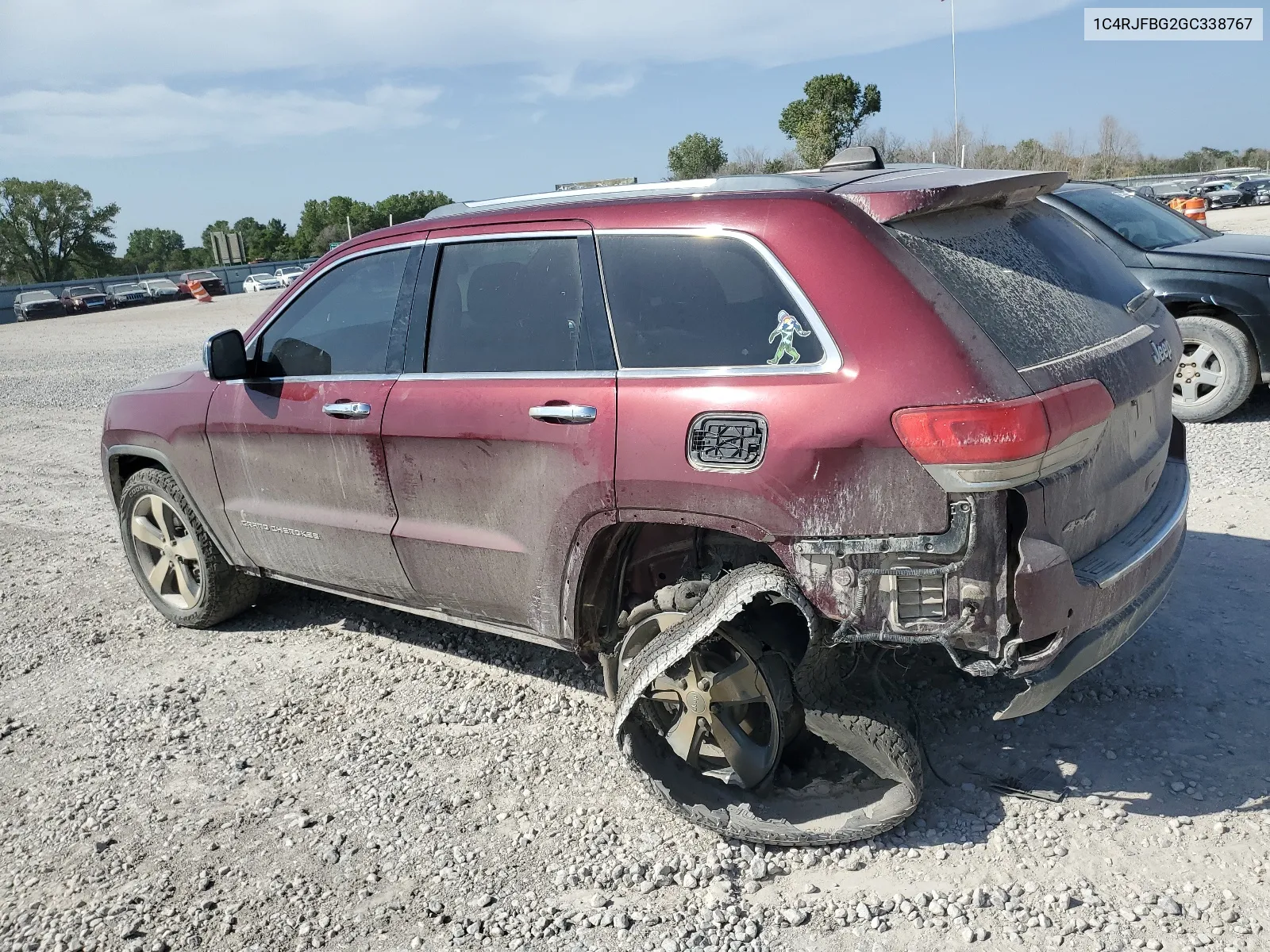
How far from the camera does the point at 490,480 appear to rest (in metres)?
3.47

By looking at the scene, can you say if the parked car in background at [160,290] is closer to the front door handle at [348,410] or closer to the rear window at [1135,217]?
the rear window at [1135,217]

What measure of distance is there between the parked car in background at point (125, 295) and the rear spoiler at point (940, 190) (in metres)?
48.3

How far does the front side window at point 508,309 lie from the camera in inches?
132

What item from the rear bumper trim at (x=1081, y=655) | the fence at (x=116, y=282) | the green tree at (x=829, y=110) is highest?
the green tree at (x=829, y=110)

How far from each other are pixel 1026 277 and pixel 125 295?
4991cm

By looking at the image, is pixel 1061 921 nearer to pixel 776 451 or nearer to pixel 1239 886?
pixel 1239 886

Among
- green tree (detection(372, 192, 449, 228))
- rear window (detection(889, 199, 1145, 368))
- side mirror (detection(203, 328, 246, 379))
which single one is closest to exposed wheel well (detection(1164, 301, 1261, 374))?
rear window (detection(889, 199, 1145, 368))

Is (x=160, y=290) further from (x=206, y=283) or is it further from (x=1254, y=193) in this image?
(x=1254, y=193)

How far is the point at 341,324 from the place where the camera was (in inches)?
162

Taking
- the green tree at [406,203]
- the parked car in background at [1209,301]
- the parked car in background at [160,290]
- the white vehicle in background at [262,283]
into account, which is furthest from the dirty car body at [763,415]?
the green tree at [406,203]

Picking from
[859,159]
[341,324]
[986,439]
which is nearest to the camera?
[986,439]

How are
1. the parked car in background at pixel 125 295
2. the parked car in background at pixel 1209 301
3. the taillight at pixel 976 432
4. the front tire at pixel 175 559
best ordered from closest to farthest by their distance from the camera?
1. the taillight at pixel 976 432
2. the front tire at pixel 175 559
3. the parked car in background at pixel 1209 301
4. the parked car in background at pixel 125 295

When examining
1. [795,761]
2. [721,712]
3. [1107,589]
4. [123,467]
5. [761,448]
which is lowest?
[795,761]

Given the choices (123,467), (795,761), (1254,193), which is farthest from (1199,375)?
(1254,193)
